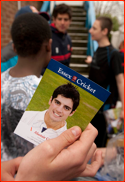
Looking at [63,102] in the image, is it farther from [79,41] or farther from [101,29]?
[79,41]

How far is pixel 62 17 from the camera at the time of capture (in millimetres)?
2176

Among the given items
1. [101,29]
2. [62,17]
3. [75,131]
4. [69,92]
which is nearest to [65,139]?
[75,131]

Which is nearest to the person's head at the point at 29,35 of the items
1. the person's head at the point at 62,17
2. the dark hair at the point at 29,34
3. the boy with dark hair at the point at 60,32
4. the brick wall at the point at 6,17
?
the dark hair at the point at 29,34

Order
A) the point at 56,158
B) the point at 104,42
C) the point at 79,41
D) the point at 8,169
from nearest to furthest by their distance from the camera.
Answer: the point at 56,158, the point at 8,169, the point at 104,42, the point at 79,41

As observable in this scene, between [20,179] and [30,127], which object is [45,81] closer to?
[30,127]

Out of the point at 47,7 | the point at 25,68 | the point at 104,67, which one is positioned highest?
the point at 47,7

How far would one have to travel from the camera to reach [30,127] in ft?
1.76

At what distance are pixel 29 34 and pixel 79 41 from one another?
4507 millimetres

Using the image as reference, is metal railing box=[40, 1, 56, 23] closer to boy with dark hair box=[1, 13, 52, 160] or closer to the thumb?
boy with dark hair box=[1, 13, 52, 160]

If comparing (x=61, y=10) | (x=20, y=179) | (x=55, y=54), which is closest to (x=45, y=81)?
(x=20, y=179)

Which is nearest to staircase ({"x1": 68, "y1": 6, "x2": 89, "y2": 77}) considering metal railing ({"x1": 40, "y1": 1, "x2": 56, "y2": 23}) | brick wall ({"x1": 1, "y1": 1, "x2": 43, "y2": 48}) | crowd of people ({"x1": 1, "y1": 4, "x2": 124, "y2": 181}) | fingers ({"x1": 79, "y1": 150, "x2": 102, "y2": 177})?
metal railing ({"x1": 40, "y1": 1, "x2": 56, "y2": 23})

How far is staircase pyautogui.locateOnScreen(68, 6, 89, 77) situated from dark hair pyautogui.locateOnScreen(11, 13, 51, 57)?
3.56m

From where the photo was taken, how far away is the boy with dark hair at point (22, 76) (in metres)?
0.73

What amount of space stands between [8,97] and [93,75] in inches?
62.1
